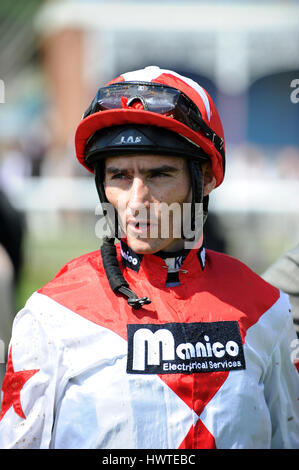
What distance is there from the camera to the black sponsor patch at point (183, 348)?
7.20 ft

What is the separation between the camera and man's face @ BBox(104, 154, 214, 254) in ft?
7.53

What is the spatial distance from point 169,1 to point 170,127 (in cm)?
1956

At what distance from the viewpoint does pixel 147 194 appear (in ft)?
7.55

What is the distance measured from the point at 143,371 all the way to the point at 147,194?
2.04 ft

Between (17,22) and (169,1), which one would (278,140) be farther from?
(17,22)

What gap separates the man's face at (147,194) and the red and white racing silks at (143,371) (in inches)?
3.9

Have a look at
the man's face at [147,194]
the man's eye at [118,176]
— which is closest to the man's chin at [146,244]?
the man's face at [147,194]

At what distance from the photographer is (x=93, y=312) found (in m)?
2.25

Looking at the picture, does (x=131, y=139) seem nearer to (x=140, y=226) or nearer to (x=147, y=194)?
(x=147, y=194)

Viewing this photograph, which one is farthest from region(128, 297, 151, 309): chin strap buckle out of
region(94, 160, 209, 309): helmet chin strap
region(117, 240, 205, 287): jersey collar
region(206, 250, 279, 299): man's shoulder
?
region(206, 250, 279, 299): man's shoulder

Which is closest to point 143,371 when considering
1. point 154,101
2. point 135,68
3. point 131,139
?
point 131,139

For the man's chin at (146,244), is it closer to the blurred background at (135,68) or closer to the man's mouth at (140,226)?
the man's mouth at (140,226)
